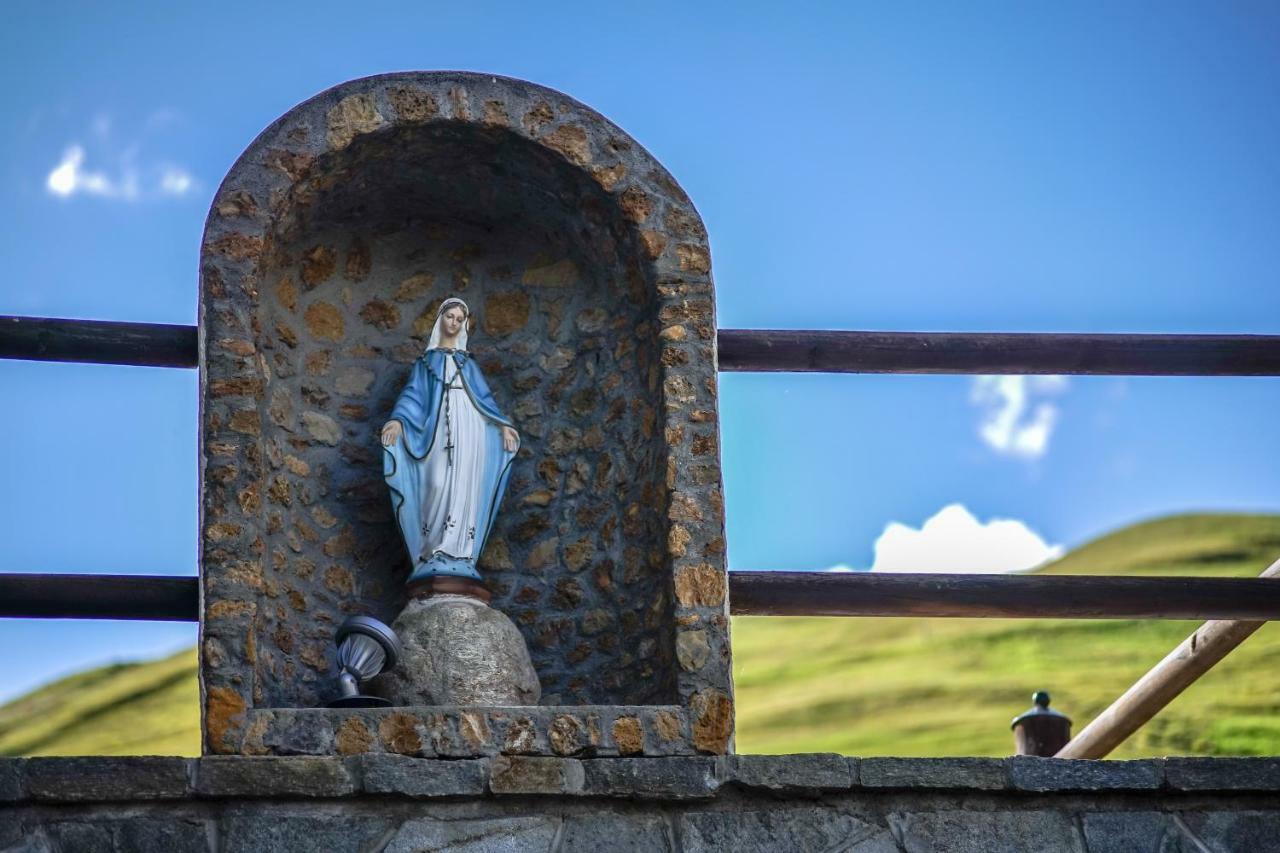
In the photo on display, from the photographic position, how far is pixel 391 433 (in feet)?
25.2

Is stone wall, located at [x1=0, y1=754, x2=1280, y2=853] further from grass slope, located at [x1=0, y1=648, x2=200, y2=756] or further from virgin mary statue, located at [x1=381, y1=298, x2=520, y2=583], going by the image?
grass slope, located at [x1=0, y1=648, x2=200, y2=756]

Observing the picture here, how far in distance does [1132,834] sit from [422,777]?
238cm

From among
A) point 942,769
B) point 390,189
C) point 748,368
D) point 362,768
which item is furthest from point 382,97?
point 942,769

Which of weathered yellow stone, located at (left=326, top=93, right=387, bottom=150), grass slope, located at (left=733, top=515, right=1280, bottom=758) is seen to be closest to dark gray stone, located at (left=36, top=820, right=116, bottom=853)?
weathered yellow stone, located at (left=326, top=93, right=387, bottom=150)

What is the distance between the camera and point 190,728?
11422 mm

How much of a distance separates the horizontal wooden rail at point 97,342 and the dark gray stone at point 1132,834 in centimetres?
371

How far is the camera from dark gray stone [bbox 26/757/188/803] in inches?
246

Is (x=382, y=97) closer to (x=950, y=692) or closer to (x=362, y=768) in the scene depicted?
(x=362, y=768)

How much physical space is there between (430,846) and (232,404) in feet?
Result: 6.07

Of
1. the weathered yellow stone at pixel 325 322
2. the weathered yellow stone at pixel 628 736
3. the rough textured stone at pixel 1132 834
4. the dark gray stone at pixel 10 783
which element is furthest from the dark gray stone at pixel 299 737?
the rough textured stone at pixel 1132 834

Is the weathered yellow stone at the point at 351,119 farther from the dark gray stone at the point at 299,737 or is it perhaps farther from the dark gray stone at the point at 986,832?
the dark gray stone at the point at 986,832

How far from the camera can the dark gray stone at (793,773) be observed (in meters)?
6.59

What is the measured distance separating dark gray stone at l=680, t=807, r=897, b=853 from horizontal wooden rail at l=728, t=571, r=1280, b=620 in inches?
45.0

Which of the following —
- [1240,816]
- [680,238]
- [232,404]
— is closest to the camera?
[1240,816]
